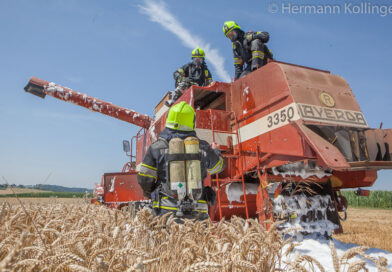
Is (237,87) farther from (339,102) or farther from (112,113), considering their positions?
(112,113)

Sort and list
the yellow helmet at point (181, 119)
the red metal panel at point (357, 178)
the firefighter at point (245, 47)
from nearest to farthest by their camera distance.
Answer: the yellow helmet at point (181, 119) → the red metal panel at point (357, 178) → the firefighter at point (245, 47)

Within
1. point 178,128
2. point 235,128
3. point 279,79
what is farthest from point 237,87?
point 178,128

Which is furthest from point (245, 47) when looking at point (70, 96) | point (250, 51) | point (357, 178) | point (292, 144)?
point (70, 96)

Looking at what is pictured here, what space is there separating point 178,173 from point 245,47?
4965mm

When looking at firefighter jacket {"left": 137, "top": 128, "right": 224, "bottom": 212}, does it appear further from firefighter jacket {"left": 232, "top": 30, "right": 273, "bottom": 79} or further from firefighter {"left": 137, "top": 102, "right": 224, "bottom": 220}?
firefighter jacket {"left": 232, "top": 30, "right": 273, "bottom": 79}

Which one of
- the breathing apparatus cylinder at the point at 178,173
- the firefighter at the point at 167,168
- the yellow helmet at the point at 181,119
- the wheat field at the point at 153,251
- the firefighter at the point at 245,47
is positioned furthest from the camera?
the firefighter at the point at 245,47

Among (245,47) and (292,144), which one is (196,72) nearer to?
(245,47)

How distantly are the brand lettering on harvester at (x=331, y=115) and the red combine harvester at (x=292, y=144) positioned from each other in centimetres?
2

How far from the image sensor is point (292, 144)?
4848 millimetres

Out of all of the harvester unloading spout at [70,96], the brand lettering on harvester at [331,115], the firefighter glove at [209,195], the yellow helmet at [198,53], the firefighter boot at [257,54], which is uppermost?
the yellow helmet at [198,53]

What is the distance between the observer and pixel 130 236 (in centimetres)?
220

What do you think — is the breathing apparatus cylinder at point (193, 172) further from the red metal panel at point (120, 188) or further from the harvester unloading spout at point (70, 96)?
the harvester unloading spout at point (70, 96)

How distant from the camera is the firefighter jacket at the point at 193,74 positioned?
9.60 m

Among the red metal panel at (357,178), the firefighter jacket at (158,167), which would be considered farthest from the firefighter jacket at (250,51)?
the firefighter jacket at (158,167)
